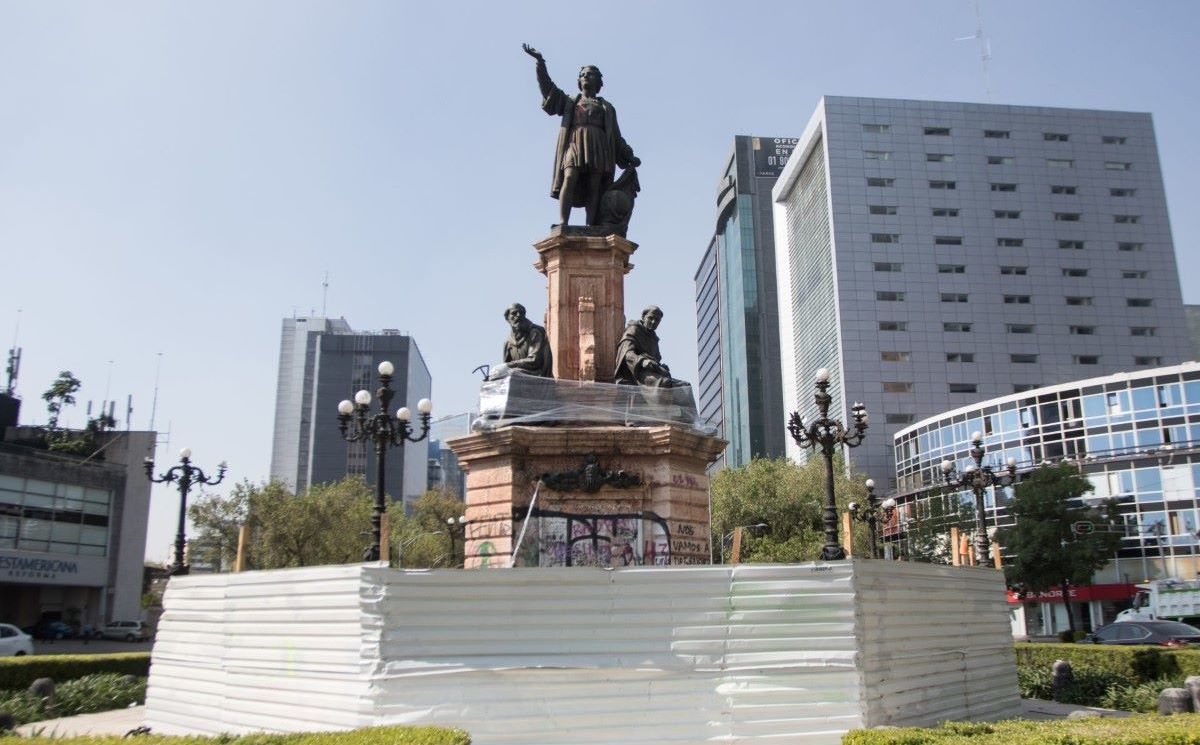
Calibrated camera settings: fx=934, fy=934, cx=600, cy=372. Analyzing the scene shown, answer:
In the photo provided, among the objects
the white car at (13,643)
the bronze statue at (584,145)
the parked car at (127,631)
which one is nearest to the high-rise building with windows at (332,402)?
the parked car at (127,631)

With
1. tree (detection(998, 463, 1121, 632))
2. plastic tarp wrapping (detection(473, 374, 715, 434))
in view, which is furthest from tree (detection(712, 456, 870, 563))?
plastic tarp wrapping (detection(473, 374, 715, 434))

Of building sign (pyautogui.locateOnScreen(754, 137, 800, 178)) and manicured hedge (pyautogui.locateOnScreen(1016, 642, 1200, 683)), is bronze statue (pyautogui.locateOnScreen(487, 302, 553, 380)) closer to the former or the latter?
manicured hedge (pyautogui.locateOnScreen(1016, 642, 1200, 683))

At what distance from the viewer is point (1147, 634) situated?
2569 cm

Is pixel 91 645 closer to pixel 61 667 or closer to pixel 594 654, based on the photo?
pixel 61 667

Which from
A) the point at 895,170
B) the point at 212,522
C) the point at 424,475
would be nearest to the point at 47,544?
the point at 212,522

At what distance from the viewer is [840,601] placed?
32.0 ft

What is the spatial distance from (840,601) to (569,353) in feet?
23.7

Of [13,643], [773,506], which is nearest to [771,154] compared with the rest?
[773,506]

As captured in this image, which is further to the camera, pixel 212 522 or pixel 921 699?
pixel 212 522

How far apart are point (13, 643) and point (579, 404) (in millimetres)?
22172

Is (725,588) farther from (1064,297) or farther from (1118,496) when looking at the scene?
(1064,297)

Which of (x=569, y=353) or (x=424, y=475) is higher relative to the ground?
(x=424, y=475)

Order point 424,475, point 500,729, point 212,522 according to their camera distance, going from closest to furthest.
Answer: point 500,729 < point 212,522 < point 424,475

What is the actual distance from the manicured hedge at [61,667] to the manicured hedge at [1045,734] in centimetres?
1699
